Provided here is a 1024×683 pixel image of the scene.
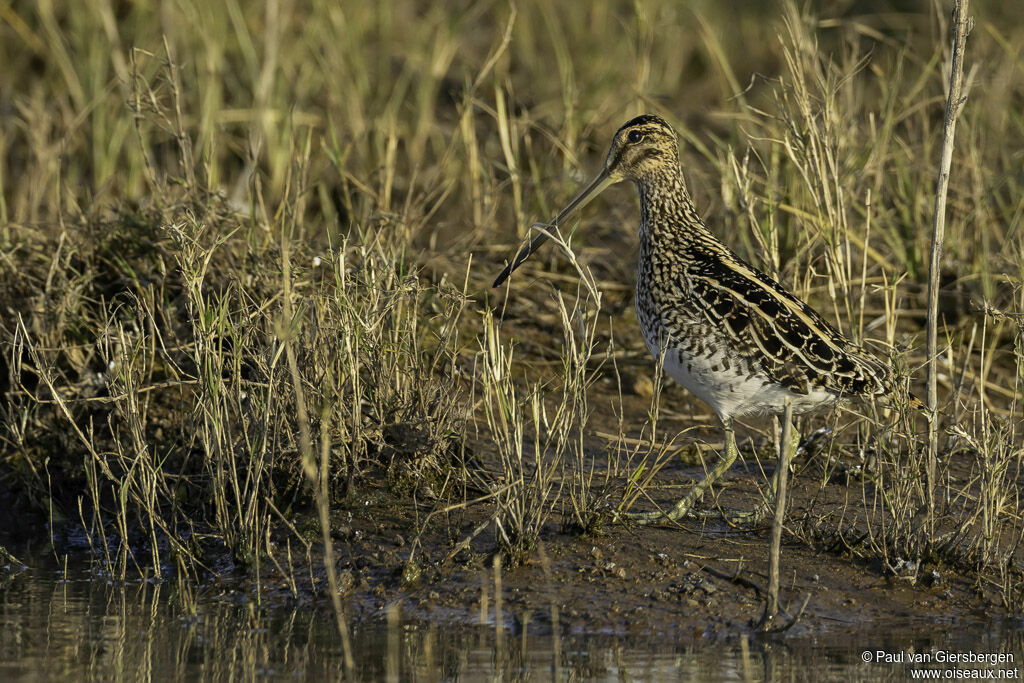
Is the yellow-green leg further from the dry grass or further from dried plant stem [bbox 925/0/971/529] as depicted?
dried plant stem [bbox 925/0/971/529]

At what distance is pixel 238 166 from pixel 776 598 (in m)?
5.51

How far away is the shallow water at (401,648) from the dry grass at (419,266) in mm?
325

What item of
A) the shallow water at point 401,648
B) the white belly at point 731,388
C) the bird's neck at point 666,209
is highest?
the bird's neck at point 666,209

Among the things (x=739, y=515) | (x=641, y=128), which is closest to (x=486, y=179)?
(x=641, y=128)

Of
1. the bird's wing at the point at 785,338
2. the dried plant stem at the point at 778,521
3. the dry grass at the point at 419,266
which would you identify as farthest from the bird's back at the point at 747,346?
the dried plant stem at the point at 778,521

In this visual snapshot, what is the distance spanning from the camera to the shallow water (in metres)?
4.29

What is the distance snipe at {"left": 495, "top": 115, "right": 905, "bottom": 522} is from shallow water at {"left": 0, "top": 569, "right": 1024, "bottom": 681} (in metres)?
0.87

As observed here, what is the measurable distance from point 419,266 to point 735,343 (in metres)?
2.11

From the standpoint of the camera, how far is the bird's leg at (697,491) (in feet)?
17.4

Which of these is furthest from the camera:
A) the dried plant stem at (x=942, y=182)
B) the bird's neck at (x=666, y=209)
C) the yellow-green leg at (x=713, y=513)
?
the bird's neck at (x=666, y=209)

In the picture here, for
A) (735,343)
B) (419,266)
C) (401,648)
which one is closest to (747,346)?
(735,343)

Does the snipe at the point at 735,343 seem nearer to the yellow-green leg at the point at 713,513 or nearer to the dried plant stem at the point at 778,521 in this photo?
the yellow-green leg at the point at 713,513

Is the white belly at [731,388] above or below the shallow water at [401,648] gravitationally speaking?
above

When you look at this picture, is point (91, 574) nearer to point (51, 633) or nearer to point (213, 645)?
point (51, 633)
